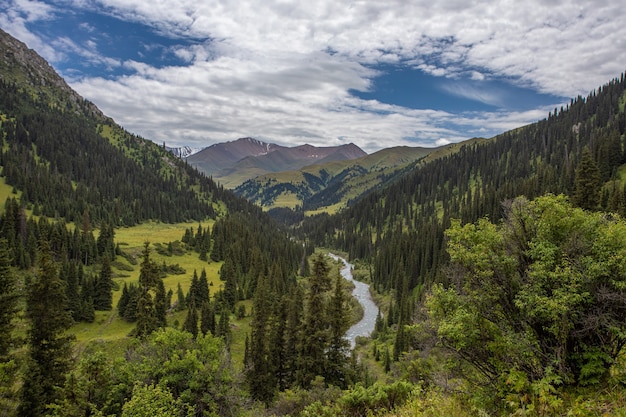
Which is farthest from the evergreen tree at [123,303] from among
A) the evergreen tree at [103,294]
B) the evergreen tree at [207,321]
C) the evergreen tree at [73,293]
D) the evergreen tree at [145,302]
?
the evergreen tree at [145,302]

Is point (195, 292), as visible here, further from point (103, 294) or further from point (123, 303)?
point (103, 294)

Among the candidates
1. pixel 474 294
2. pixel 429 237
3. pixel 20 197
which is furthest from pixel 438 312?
pixel 20 197

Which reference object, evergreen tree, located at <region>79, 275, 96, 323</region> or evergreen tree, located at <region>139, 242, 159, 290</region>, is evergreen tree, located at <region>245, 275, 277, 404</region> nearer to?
evergreen tree, located at <region>139, 242, 159, 290</region>

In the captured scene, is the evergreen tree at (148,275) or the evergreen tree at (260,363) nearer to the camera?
the evergreen tree at (148,275)

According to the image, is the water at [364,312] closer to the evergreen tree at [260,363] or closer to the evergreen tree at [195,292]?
the evergreen tree at [260,363]

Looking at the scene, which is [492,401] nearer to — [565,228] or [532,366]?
[532,366]

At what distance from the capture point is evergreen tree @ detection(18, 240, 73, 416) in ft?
90.4

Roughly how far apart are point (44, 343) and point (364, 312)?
298ft

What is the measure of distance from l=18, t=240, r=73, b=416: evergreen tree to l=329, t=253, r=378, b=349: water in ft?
168

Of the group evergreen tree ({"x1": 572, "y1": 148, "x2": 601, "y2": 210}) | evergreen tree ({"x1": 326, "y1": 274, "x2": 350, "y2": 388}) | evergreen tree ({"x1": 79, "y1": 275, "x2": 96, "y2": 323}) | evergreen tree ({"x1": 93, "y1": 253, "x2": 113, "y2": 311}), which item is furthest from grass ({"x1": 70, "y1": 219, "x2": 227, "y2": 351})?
evergreen tree ({"x1": 572, "y1": 148, "x2": 601, "y2": 210})

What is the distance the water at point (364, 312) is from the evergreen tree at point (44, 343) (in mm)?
51082

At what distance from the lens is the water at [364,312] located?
8881 cm

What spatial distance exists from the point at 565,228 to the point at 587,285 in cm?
304

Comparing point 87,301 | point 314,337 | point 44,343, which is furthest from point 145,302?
point 87,301
